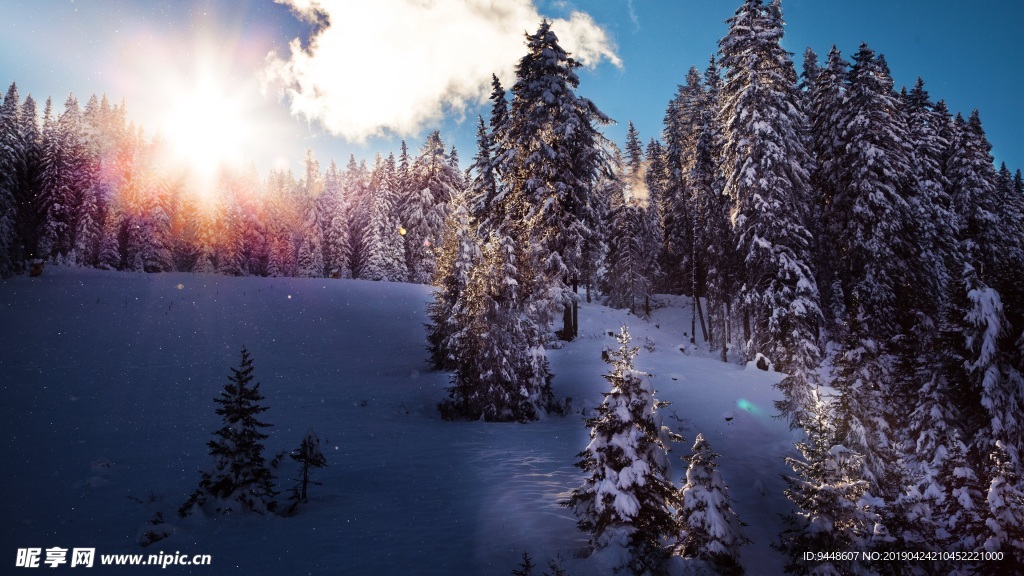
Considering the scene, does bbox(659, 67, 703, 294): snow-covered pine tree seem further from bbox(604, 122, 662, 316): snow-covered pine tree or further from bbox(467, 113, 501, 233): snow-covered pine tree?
bbox(467, 113, 501, 233): snow-covered pine tree

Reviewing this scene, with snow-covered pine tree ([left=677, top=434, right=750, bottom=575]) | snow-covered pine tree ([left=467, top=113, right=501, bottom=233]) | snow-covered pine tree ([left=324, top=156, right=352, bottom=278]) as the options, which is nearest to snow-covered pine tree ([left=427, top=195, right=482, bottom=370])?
snow-covered pine tree ([left=467, top=113, right=501, bottom=233])

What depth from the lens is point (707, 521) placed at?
22.7 ft

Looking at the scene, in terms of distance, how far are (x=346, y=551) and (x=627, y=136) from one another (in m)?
55.4

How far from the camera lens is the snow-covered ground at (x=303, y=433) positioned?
25.6 feet

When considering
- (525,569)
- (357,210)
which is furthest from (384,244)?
(525,569)

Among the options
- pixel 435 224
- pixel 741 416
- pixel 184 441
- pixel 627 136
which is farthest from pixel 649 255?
pixel 184 441

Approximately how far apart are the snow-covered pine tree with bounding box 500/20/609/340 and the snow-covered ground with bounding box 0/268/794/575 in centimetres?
539

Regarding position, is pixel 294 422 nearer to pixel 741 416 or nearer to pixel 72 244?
pixel 741 416

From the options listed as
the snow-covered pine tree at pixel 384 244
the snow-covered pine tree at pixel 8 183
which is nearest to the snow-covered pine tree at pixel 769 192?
the snow-covered pine tree at pixel 384 244

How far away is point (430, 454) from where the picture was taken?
43.4 feet

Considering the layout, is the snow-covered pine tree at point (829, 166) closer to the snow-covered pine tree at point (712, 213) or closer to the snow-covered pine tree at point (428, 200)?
the snow-covered pine tree at point (712, 213)

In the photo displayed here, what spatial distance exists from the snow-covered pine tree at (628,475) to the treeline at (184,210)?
43809mm

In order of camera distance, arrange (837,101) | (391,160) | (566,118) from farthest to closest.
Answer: (391,160) → (837,101) → (566,118)

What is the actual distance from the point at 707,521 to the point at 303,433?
12.0 meters
